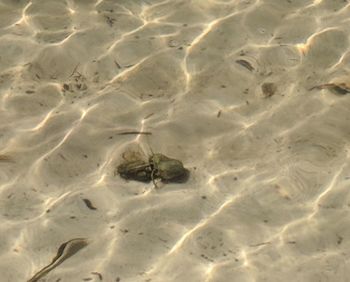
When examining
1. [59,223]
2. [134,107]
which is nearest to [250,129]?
[134,107]

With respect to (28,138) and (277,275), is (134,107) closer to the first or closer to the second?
(28,138)

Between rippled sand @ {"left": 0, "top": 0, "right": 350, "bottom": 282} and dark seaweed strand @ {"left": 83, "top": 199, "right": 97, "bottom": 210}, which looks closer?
rippled sand @ {"left": 0, "top": 0, "right": 350, "bottom": 282}

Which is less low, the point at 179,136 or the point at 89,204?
the point at 179,136

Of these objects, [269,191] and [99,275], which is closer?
[99,275]

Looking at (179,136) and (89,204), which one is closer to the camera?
(89,204)

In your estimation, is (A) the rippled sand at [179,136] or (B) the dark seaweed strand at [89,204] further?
(B) the dark seaweed strand at [89,204]

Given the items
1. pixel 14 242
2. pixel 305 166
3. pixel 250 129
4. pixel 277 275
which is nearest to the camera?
pixel 277 275

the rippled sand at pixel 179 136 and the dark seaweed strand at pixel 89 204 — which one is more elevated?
the rippled sand at pixel 179 136

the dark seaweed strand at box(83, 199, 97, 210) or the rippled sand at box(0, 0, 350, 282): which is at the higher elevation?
the rippled sand at box(0, 0, 350, 282)
